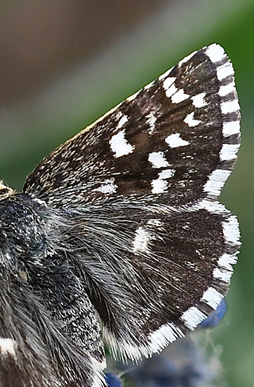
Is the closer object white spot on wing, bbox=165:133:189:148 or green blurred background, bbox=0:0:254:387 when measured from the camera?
white spot on wing, bbox=165:133:189:148

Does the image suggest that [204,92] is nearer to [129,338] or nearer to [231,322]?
[129,338]

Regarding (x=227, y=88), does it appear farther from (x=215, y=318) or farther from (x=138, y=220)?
(x=215, y=318)

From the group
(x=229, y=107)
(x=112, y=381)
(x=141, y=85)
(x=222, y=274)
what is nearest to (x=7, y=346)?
(x=112, y=381)

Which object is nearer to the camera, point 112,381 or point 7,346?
point 7,346

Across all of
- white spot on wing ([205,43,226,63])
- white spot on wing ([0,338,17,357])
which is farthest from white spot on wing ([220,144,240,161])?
white spot on wing ([0,338,17,357])

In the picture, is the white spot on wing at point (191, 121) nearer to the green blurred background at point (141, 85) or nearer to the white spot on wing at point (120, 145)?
the white spot on wing at point (120, 145)

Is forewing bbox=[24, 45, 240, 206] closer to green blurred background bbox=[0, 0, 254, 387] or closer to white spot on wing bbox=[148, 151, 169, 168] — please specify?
white spot on wing bbox=[148, 151, 169, 168]

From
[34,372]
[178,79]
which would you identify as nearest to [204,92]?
[178,79]

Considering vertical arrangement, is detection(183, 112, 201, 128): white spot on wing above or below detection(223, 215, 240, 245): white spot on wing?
above
